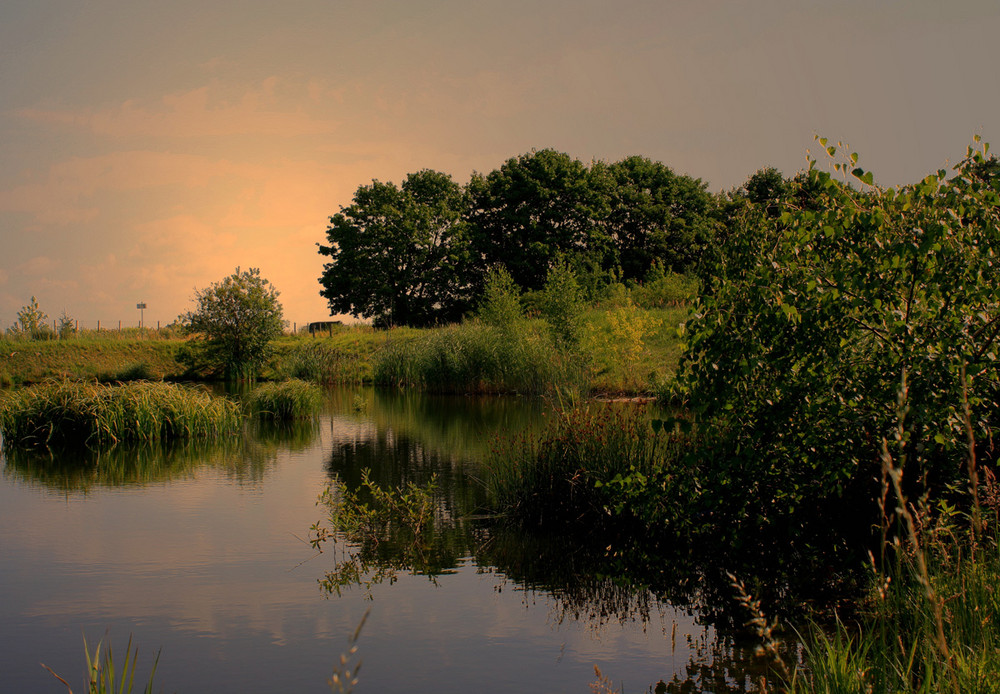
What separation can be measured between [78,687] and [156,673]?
44cm

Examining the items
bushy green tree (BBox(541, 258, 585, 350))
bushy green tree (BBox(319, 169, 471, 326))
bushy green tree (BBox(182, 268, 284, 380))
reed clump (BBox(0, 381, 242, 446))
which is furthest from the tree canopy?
reed clump (BBox(0, 381, 242, 446))

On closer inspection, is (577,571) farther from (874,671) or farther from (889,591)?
(874,671)

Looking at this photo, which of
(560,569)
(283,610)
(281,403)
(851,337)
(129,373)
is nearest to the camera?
(851,337)

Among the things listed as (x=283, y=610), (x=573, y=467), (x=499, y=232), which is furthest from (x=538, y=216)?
(x=283, y=610)

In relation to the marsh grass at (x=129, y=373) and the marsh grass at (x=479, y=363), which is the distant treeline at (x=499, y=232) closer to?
the marsh grass at (x=129, y=373)

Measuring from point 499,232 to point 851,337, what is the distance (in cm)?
4962

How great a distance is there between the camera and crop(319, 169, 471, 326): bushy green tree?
5253 cm

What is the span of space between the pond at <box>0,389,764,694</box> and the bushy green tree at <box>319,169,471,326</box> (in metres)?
42.2

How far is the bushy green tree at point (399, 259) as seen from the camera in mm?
52531

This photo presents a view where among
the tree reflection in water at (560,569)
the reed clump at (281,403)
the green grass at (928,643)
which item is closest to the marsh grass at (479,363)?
the reed clump at (281,403)

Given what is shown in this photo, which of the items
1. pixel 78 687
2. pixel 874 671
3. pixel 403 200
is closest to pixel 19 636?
pixel 78 687

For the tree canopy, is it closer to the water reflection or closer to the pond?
the water reflection

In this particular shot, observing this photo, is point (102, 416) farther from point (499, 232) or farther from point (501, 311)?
point (499, 232)

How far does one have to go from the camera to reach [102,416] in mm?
15820
